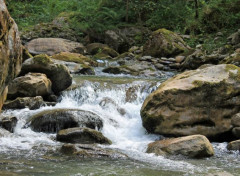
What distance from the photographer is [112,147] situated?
7.19 meters

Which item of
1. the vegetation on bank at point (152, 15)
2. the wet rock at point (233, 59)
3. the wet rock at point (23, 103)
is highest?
the vegetation on bank at point (152, 15)

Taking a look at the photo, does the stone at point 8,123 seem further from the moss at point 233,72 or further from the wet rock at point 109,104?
the moss at point 233,72

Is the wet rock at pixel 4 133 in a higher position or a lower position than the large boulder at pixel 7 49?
lower

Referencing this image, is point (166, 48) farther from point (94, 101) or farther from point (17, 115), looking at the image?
point (17, 115)

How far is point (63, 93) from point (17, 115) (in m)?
2.46

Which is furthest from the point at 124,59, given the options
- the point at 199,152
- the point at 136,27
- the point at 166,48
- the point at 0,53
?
the point at 0,53

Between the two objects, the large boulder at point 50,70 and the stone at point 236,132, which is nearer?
the stone at point 236,132

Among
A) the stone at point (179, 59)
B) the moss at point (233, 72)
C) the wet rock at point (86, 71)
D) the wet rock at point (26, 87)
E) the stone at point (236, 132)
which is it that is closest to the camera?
the stone at point (236, 132)

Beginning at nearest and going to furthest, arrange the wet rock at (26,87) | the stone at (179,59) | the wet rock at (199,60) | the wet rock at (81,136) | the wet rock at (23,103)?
1. the wet rock at (81,136)
2. the wet rock at (23,103)
3. the wet rock at (26,87)
4. the wet rock at (199,60)
5. the stone at (179,59)

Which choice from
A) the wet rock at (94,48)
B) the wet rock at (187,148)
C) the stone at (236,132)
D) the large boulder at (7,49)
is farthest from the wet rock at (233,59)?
the large boulder at (7,49)

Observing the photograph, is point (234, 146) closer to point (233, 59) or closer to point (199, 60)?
A: point (233, 59)

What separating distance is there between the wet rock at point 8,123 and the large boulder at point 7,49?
11.5 feet

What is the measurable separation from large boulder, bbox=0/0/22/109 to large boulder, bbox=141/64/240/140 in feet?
14.0

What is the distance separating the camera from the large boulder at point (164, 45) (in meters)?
18.6
